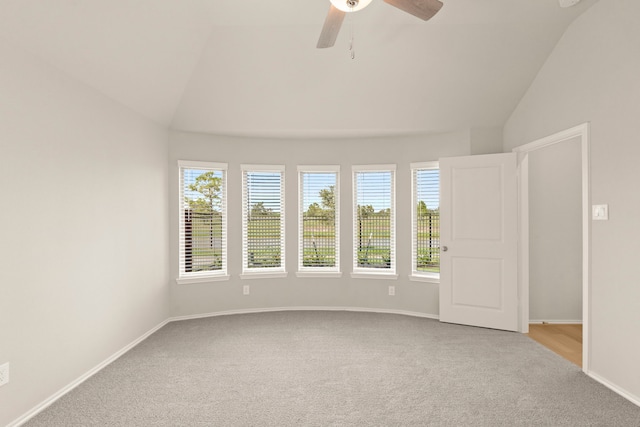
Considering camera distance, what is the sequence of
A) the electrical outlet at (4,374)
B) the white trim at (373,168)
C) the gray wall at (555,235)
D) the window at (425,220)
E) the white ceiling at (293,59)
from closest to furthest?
the electrical outlet at (4,374) → the white ceiling at (293,59) → the gray wall at (555,235) → the window at (425,220) → the white trim at (373,168)

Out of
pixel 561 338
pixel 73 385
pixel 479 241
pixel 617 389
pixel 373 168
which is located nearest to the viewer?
pixel 617 389

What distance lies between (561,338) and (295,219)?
353 cm

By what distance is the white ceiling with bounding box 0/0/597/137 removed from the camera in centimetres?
281

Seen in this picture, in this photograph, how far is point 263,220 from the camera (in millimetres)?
5070

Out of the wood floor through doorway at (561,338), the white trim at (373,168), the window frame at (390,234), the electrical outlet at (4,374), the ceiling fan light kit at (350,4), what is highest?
the ceiling fan light kit at (350,4)

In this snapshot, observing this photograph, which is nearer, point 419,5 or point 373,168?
point 419,5

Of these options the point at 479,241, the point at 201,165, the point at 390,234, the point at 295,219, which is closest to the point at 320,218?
the point at 295,219

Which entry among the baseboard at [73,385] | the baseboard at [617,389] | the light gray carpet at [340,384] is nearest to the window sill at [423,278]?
the light gray carpet at [340,384]

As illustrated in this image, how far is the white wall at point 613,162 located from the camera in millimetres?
2633

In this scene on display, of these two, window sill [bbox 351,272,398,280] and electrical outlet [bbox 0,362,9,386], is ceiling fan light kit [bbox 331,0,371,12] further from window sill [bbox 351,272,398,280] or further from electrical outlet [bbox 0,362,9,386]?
window sill [bbox 351,272,398,280]

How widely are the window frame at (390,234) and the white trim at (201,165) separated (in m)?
1.82

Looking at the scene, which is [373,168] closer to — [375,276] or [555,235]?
[375,276]

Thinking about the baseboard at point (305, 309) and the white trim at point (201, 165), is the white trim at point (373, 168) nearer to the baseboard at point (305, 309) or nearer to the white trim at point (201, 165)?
the white trim at point (201, 165)

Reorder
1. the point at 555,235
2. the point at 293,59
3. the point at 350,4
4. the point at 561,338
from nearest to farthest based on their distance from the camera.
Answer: the point at 350,4
the point at 293,59
the point at 561,338
the point at 555,235
